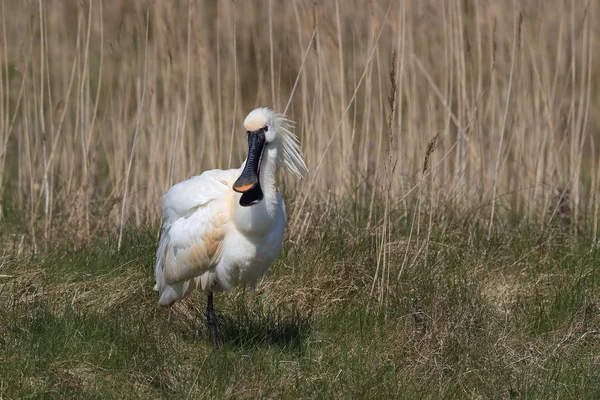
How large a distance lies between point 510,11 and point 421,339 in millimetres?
3908

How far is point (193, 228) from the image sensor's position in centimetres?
515

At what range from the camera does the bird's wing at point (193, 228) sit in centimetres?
511

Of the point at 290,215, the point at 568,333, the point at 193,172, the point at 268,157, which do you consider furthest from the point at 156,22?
the point at 568,333

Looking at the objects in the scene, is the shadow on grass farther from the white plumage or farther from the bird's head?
the bird's head

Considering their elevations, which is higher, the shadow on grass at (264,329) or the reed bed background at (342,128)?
the reed bed background at (342,128)

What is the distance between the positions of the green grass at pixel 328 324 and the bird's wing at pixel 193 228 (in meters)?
0.30

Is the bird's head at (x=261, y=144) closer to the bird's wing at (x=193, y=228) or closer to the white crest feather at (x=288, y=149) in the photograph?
the white crest feather at (x=288, y=149)

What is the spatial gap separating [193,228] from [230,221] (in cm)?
21

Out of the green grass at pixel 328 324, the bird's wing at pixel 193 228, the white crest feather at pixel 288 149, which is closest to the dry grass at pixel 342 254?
the green grass at pixel 328 324

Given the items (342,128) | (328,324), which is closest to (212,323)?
(328,324)

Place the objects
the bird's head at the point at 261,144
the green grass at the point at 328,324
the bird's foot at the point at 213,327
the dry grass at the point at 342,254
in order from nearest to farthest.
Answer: the green grass at the point at 328,324 < the dry grass at the point at 342,254 < the bird's head at the point at 261,144 < the bird's foot at the point at 213,327

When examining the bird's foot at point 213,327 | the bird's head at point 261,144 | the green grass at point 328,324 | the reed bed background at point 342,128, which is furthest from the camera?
the reed bed background at point 342,128

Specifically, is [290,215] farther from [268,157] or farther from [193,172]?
[268,157]

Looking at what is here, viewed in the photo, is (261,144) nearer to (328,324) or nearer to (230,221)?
(230,221)
